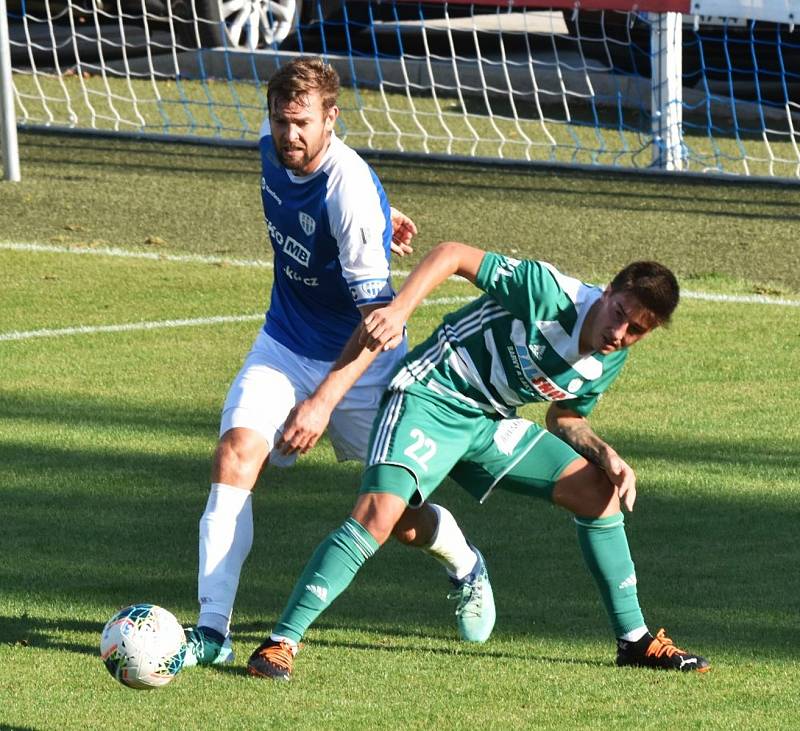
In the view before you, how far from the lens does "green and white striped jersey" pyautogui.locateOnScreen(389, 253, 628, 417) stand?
4961mm

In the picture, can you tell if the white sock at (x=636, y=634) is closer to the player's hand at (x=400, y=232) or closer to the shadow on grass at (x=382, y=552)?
the shadow on grass at (x=382, y=552)

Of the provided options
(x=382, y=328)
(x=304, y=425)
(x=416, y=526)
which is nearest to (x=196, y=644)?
(x=304, y=425)

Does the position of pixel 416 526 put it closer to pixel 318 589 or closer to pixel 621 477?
pixel 318 589

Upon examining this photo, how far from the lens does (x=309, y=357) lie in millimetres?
5484

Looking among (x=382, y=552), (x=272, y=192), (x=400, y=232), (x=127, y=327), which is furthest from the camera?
(x=127, y=327)

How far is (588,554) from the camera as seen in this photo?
16.8 ft

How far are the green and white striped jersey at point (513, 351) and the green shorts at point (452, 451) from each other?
0.05 m

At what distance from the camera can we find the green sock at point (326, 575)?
4840 millimetres

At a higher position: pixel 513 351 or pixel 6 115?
pixel 513 351

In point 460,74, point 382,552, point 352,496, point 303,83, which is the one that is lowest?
point 460,74

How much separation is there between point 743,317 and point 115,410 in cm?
367

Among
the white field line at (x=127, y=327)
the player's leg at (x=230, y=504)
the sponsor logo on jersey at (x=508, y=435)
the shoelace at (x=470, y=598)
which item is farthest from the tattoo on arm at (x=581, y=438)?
the white field line at (x=127, y=327)

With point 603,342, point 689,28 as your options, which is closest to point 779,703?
point 603,342

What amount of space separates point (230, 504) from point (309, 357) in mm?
599
